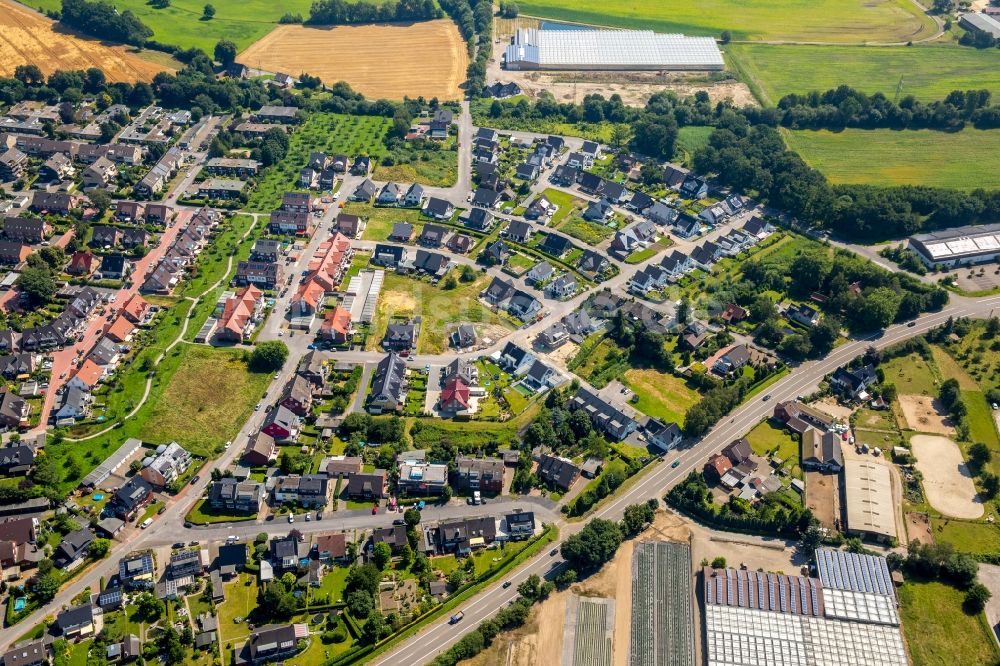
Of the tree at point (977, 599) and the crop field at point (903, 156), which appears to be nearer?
the tree at point (977, 599)

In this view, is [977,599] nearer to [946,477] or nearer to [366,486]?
[946,477]

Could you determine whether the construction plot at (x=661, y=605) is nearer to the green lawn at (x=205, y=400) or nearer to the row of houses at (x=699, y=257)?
the row of houses at (x=699, y=257)

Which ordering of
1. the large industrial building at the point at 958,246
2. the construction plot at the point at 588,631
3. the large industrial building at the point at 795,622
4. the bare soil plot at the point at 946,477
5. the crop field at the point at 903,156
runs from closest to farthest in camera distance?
the construction plot at the point at 588,631 < the large industrial building at the point at 795,622 < the bare soil plot at the point at 946,477 < the large industrial building at the point at 958,246 < the crop field at the point at 903,156

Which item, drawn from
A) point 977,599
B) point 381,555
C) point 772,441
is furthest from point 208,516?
point 977,599

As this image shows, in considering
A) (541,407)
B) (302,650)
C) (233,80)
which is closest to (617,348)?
(541,407)

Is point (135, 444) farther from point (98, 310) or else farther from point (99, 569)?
point (98, 310)

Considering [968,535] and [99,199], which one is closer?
[968,535]

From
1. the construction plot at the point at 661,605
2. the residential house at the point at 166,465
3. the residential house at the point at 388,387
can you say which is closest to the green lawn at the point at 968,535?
the construction plot at the point at 661,605
